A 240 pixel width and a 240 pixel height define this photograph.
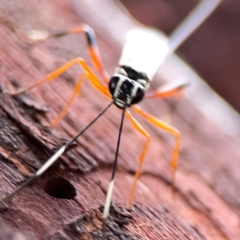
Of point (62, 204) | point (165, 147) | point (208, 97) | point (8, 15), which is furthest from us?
point (208, 97)

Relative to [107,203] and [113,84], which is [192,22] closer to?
[113,84]

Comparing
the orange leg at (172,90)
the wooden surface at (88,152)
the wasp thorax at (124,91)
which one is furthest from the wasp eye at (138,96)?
the orange leg at (172,90)

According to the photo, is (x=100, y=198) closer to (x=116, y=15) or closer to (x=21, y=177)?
(x=21, y=177)

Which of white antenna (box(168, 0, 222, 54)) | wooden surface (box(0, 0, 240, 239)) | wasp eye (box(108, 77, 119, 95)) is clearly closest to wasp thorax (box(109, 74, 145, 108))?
wasp eye (box(108, 77, 119, 95))

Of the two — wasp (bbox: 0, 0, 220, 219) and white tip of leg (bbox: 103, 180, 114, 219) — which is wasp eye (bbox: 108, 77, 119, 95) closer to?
wasp (bbox: 0, 0, 220, 219)

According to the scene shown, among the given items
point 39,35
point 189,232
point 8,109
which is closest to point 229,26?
point 39,35

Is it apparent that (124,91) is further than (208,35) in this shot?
No

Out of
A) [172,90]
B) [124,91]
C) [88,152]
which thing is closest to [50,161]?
[88,152]
